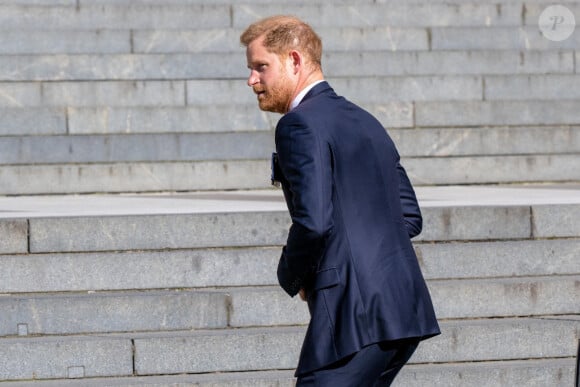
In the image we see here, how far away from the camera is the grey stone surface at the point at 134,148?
9961 millimetres

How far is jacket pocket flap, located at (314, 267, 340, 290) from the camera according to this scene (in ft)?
10.9

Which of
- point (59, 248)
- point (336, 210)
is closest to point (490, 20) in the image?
point (59, 248)

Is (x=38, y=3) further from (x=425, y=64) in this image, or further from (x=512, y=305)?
(x=512, y=305)

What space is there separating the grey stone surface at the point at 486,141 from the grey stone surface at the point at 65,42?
2688 mm

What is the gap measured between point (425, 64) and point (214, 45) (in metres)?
1.85

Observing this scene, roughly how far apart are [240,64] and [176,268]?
472 centimetres

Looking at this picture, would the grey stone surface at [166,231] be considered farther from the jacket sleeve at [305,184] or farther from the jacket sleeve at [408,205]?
the jacket sleeve at [305,184]

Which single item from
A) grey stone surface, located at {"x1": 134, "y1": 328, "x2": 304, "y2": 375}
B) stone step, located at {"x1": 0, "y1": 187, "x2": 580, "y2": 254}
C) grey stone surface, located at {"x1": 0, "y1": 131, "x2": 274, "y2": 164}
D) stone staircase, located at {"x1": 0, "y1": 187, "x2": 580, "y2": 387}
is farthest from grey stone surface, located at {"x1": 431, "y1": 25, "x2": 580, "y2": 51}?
grey stone surface, located at {"x1": 134, "y1": 328, "x2": 304, "y2": 375}

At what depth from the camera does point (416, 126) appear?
1072 centimetres

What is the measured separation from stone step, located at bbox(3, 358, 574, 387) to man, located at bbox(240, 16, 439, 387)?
260 centimetres

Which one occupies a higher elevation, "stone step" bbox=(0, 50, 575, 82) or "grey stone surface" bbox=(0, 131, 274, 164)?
"stone step" bbox=(0, 50, 575, 82)

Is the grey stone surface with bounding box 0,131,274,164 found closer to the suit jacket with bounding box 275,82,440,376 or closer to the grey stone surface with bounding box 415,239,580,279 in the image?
the grey stone surface with bounding box 415,239,580,279

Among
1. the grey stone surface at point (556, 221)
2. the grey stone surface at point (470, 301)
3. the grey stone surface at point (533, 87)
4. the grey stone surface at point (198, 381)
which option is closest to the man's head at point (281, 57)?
the grey stone surface at point (198, 381)

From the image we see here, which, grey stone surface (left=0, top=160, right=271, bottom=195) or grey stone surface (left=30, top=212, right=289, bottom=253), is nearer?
grey stone surface (left=30, top=212, right=289, bottom=253)
